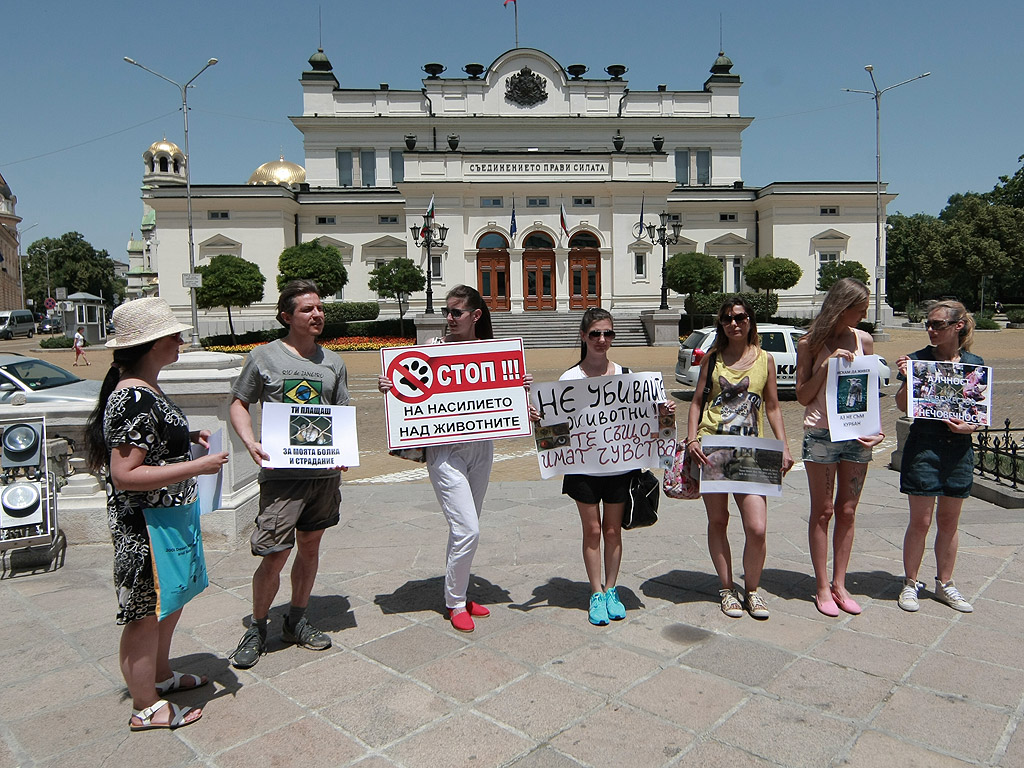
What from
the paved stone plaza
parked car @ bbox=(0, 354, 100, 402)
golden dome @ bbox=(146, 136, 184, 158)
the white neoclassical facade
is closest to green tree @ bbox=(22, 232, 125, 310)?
golden dome @ bbox=(146, 136, 184, 158)

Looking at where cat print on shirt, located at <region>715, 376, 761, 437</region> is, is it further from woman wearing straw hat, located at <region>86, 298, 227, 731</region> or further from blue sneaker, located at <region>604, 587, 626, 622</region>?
woman wearing straw hat, located at <region>86, 298, 227, 731</region>

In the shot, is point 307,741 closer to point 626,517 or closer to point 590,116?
point 626,517

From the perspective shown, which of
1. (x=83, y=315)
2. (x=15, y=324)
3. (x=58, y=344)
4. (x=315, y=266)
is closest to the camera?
(x=315, y=266)

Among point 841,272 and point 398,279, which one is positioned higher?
point 398,279

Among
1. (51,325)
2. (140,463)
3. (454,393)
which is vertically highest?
(51,325)

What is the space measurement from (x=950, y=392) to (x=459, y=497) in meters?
3.15

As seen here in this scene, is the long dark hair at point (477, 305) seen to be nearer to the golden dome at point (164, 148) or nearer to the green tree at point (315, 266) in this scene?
the green tree at point (315, 266)

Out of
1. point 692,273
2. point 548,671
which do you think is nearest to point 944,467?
point 548,671

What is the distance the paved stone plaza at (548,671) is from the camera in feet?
10.3

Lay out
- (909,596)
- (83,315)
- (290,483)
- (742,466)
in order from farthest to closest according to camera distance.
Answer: (83,315) < (909,596) < (742,466) < (290,483)

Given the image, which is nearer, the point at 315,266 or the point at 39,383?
the point at 39,383

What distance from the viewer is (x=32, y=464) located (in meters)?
5.84

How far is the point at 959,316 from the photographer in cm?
466

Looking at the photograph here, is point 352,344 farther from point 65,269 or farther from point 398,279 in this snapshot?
point 65,269
